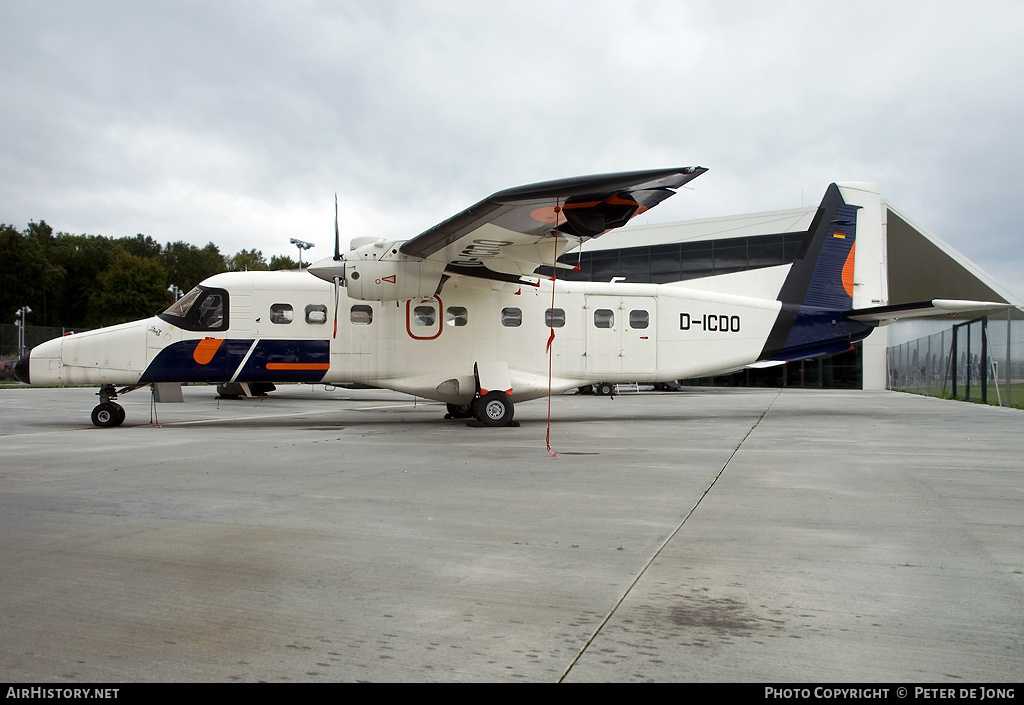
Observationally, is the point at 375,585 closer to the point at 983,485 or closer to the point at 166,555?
the point at 166,555

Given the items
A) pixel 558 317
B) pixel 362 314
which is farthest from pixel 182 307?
pixel 558 317

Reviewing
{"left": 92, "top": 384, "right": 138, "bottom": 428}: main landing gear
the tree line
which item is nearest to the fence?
{"left": 92, "top": 384, "right": 138, "bottom": 428}: main landing gear

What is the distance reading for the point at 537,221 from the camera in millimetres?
10039

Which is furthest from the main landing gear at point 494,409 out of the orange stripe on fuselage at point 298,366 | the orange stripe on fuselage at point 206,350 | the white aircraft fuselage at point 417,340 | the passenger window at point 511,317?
the orange stripe on fuselage at point 206,350

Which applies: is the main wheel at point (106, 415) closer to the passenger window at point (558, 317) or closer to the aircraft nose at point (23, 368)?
the aircraft nose at point (23, 368)

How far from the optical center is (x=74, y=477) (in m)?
6.20

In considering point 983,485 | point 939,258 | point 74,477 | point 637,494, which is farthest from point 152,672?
point 939,258

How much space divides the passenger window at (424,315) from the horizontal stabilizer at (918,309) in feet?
30.8

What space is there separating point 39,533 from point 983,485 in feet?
24.4

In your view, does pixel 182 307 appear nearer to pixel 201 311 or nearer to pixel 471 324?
pixel 201 311

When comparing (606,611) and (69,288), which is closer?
(606,611)

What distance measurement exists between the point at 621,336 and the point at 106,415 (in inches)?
388

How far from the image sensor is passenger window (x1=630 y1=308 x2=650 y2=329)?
535 inches

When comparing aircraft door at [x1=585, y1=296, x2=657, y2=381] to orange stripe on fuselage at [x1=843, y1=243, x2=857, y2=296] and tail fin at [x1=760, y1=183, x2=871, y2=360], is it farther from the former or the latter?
orange stripe on fuselage at [x1=843, y1=243, x2=857, y2=296]
